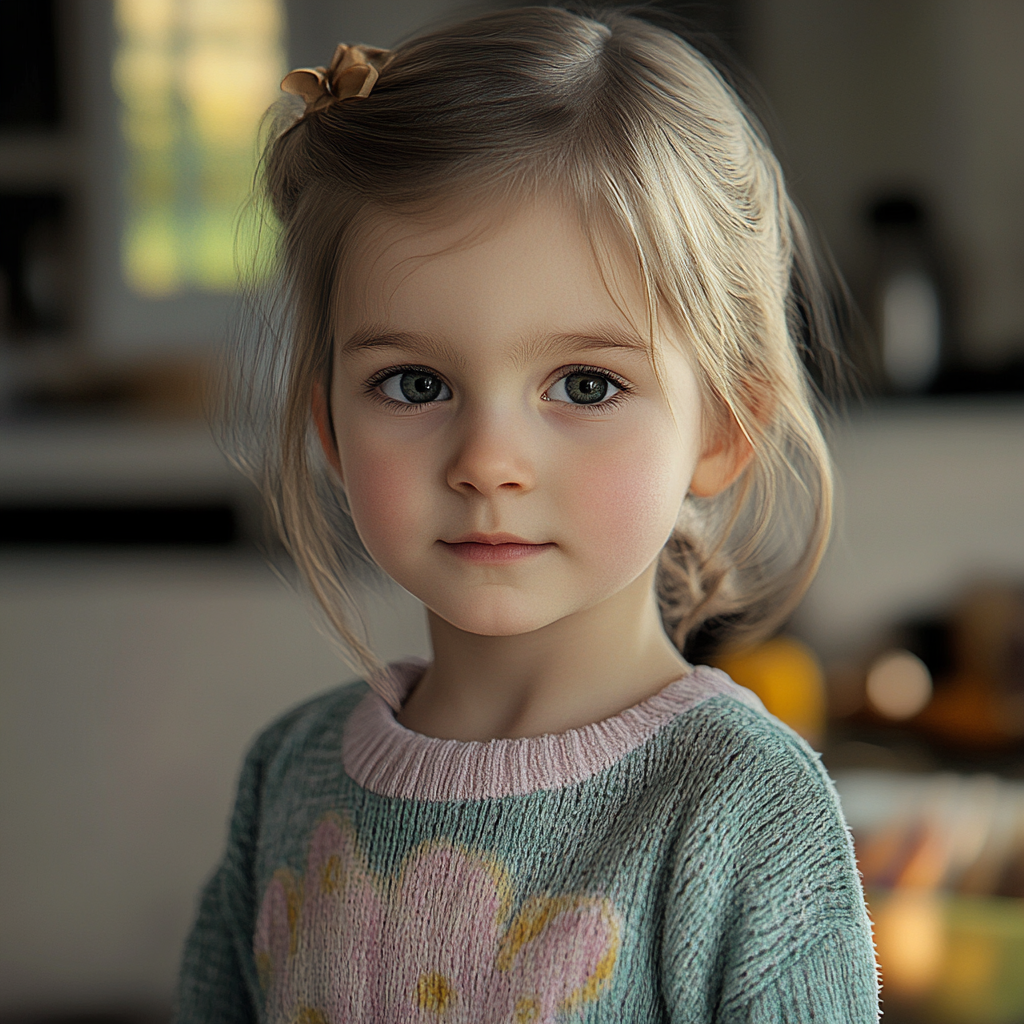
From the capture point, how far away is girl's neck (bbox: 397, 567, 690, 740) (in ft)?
1.92

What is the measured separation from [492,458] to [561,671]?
0.14 metres

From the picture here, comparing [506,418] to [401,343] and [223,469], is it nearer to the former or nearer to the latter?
[401,343]

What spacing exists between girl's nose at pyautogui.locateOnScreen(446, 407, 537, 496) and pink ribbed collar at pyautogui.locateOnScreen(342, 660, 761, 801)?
136mm

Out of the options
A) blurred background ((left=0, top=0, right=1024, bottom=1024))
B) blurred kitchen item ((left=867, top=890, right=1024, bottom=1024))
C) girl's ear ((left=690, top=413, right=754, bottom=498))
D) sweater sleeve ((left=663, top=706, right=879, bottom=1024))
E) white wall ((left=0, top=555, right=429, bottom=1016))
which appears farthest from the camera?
white wall ((left=0, top=555, right=429, bottom=1016))

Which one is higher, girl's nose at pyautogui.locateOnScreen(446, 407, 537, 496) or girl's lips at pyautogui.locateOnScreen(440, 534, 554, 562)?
girl's nose at pyautogui.locateOnScreen(446, 407, 537, 496)

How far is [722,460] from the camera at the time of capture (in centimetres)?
60

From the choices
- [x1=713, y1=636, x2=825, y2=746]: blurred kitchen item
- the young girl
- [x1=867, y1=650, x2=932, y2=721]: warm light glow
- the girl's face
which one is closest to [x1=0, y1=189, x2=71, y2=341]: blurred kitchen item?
[x1=713, y1=636, x2=825, y2=746]: blurred kitchen item

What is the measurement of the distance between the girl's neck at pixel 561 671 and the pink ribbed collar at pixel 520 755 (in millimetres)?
12

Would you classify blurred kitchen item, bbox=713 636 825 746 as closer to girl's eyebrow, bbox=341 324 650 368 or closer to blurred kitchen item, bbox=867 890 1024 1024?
blurred kitchen item, bbox=867 890 1024 1024

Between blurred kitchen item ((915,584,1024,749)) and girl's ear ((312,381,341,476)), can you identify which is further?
blurred kitchen item ((915,584,1024,749))

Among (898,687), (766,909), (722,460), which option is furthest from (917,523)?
(766,909)

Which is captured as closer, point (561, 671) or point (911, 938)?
point (561, 671)

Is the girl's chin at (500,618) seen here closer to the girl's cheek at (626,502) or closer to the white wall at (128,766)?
the girl's cheek at (626,502)

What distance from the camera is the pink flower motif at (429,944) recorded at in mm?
516
